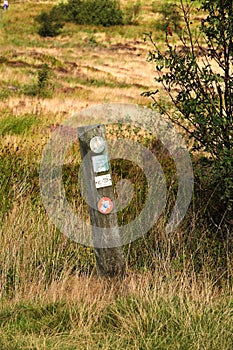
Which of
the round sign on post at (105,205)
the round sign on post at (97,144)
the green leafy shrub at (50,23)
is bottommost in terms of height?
the round sign on post at (105,205)

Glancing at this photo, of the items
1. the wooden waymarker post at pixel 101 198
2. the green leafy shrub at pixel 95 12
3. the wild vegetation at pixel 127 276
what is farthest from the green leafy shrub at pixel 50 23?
the wooden waymarker post at pixel 101 198

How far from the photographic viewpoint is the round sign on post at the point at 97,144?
3.71 metres

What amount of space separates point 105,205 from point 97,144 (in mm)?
417

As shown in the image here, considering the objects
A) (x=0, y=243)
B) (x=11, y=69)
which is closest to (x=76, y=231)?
(x=0, y=243)

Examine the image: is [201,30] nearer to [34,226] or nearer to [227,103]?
[227,103]

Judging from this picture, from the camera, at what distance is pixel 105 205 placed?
12.5ft

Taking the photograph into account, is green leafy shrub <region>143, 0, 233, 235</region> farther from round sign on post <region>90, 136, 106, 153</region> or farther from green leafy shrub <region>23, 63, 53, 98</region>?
green leafy shrub <region>23, 63, 53, 98</region>

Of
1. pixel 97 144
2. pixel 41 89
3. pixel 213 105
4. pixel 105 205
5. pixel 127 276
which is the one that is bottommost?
pixel 127 276

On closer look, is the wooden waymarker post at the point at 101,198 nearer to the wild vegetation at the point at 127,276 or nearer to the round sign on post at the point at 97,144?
the round sign on post at the point at 97,144

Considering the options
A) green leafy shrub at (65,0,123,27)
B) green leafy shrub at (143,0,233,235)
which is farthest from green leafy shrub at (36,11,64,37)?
green leafy shrub at (143,0,233,235)

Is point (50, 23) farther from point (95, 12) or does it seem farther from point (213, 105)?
point (213, 105)

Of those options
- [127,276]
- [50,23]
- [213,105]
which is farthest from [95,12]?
[127,276]

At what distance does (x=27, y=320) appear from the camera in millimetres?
3320

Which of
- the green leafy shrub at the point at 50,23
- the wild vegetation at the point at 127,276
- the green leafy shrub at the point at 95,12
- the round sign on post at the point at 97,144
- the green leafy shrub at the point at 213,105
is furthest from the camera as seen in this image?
the green leafy shrub at the point at 95,12
